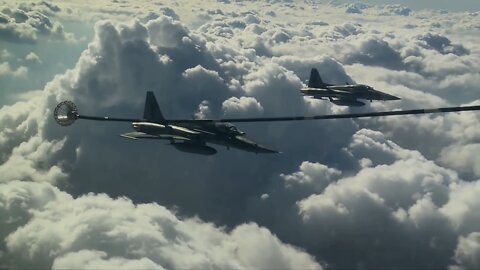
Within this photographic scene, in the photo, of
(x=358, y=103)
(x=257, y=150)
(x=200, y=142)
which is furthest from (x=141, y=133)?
(x=358, y=103)

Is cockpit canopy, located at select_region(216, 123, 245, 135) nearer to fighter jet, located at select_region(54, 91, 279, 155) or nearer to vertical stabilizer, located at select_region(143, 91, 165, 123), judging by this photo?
fighter jet, located at select_region(54, 91, 279, 155)

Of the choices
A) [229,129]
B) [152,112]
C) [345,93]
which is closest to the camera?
[229,129]

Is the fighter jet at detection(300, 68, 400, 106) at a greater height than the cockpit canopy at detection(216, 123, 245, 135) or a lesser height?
greater

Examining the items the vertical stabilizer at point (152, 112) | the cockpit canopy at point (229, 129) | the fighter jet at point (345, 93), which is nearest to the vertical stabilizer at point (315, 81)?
the fighter jet at point (345, 93)

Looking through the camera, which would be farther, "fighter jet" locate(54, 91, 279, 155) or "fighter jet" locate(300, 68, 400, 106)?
"fighter jet" locate(300, 68, 400, 106)

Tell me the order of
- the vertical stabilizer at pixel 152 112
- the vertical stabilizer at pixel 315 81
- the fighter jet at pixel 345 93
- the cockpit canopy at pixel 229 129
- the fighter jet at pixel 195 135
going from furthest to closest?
1. the vertical stabilizer at pixel 315 81
2. the fighter jet at pixel 345 93
3. the vertical stabilizer at pixel 152 112
4. the cockpit canopy at pixel 229 129
5. the fighter jet at pixel 195 135

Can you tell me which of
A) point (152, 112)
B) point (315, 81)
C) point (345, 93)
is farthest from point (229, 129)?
point (315, 81)

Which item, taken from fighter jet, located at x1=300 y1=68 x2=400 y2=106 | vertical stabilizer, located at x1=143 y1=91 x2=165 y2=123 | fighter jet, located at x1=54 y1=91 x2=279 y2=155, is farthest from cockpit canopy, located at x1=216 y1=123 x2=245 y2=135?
fighter jet, located at x1=300 y1=68 x2=400 y2=106

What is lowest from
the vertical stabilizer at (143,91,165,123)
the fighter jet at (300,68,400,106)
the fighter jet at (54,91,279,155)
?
the fighter jet at (54,91,279,155)

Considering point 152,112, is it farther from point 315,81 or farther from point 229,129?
point 315,81

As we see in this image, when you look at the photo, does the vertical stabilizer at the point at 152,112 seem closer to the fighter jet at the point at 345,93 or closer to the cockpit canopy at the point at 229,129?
the cockpit canopy at the point at 229,129

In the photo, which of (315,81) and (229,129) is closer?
(229,129)

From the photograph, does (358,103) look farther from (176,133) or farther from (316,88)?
(176,133)
